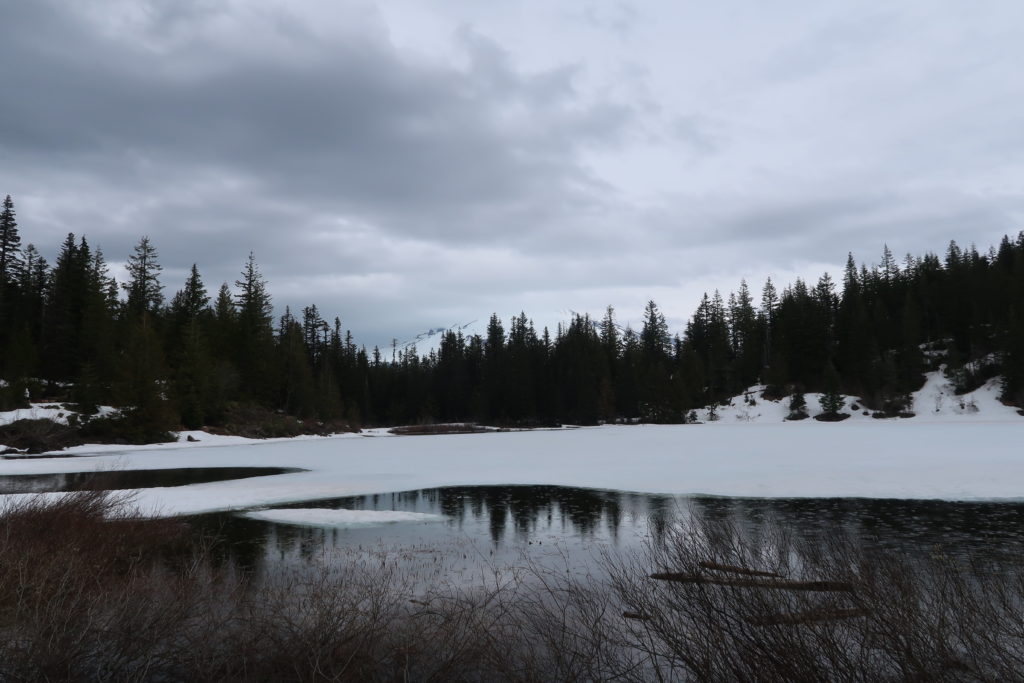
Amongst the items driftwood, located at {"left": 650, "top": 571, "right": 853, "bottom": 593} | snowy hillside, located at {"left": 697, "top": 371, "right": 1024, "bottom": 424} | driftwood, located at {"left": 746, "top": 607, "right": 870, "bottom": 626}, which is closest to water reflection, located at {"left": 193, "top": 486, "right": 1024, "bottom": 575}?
driftwood, located at {"left": 650, "top": 571, "right": 853, "bottom": 593}

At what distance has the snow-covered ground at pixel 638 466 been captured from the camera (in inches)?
835

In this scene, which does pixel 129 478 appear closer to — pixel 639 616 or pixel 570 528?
A: pixel 570 528

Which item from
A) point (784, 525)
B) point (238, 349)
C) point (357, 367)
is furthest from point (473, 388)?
point (784, 525)

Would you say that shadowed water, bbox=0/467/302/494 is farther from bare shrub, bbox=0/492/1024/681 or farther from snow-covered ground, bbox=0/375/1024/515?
bare shrub, bbox=0/492/1024/681

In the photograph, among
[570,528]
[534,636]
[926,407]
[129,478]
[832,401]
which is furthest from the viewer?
[926,407]

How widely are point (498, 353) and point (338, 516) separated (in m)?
102

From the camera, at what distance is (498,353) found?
119 metres

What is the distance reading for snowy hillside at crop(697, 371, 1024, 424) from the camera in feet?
230

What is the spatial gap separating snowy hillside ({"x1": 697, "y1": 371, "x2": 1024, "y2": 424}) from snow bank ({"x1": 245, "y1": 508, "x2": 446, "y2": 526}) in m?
66.5

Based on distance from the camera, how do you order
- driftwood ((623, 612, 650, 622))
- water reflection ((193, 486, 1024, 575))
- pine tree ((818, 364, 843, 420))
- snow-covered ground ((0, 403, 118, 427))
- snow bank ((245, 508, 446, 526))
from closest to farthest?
1. driftwood ((623, 612, 650, 622))
2. water reflection ((193, 486, 1024, 575))
3. snow bank ((245, 508, 446, 526))
4. snow-covered ground ((0, 403, 118, 427))
5. pine tree ((818, 364, 843, 420))

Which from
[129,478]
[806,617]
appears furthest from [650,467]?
[806,617]

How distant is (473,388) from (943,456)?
9413 centimetres

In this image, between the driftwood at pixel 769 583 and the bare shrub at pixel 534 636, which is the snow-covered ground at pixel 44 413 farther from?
the driftwood at pixel 769 583

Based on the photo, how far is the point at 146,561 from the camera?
11.7 meters
